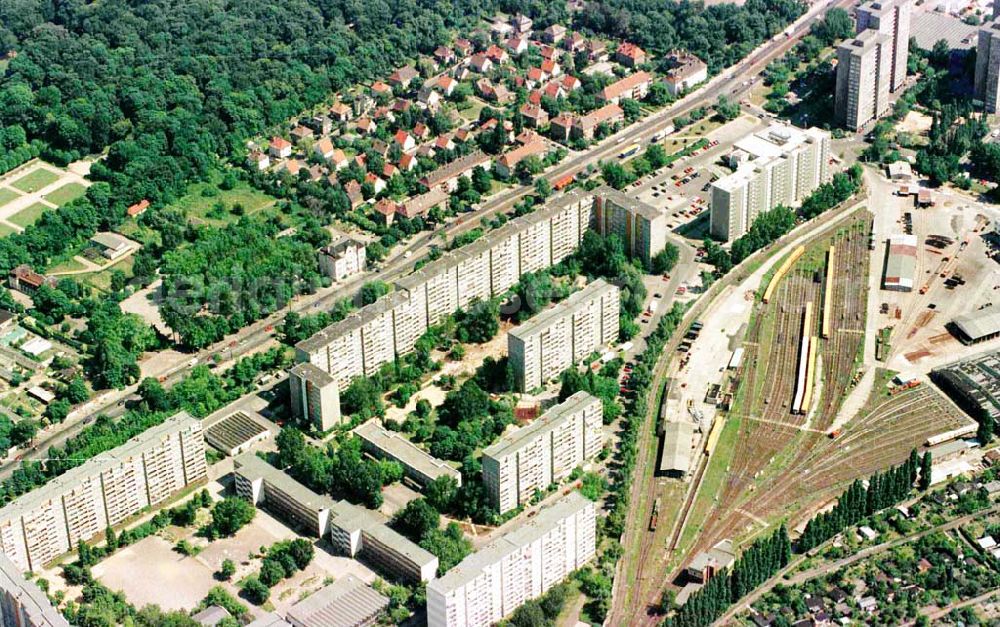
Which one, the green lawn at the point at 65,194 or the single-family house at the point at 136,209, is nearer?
the single-family house at the point at 136,209

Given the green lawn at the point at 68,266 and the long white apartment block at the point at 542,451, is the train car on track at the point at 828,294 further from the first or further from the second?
the green lawn at the point at 68,266

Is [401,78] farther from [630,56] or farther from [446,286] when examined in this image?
[446,286]

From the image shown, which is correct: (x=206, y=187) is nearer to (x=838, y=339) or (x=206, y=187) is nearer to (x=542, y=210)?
(x=542, y=210)

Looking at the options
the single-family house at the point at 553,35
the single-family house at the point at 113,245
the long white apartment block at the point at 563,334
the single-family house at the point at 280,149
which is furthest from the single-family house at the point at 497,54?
the long white apartment block at the point at 563,334

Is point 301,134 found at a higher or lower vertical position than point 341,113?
lower

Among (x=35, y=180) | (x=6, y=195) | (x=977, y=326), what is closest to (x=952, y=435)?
(x=977, y=326)

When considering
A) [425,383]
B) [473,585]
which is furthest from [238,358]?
[473,585]
